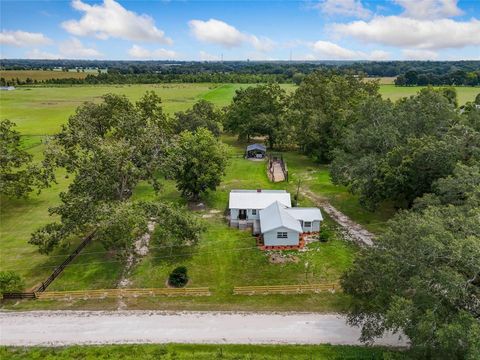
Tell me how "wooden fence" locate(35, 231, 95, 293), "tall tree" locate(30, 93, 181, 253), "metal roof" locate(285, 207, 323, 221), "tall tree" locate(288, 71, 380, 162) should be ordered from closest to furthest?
"wooden fence" locate(35, 231, 95, 293), "tall tree" locate(30, 93, 181, 253), "metal roof" locate(285, 207, 323, 221), "tall tree" locate(288, 71, 380, 162)

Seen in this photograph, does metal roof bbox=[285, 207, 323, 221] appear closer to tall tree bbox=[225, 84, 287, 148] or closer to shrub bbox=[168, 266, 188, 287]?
shrub bbox=[168, 266, 188, 287]

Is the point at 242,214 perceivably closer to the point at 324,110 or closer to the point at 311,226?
the point at 311,226

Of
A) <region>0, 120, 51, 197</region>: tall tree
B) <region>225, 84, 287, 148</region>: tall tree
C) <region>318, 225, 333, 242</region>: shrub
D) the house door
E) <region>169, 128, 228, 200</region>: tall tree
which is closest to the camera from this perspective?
<region>318, 225, 333, 242</region>: shrub

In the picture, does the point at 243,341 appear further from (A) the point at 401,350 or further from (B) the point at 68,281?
(B) the point at 68,281

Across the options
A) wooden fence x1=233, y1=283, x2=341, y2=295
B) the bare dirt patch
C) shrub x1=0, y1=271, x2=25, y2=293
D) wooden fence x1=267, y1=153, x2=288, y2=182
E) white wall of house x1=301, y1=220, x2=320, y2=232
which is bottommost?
wooden fence x1=233, y1=283, x2=341, y2=295

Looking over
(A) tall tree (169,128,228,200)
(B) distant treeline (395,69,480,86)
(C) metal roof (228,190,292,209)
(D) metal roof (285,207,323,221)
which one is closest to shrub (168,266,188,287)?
(C) metal roof (228,190,292,209)

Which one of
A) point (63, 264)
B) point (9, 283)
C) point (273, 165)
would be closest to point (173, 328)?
point (9, 283)

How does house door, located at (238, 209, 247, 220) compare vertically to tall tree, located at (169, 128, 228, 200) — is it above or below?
below
